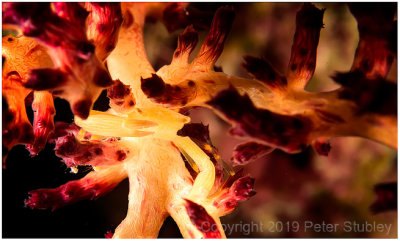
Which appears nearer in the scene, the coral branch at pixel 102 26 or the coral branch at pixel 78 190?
the coral branch at pixel 102 26

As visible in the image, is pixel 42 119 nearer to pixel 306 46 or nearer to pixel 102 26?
pixel 102 26

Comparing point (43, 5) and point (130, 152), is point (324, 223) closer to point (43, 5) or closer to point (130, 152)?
point (130, 152)

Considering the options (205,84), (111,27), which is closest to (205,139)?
(205,84)

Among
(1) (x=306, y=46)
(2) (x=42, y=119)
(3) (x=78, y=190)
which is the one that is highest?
(1) (x=306, y=46)

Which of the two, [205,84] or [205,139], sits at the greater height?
[205,84]

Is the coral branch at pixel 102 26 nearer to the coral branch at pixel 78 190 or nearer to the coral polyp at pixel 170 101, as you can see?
the coral polyp at pixel 170 101

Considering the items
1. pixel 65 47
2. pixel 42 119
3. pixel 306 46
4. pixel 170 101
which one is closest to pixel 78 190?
pixel 42 119

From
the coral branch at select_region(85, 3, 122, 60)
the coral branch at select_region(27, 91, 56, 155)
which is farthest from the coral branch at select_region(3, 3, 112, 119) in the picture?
the coral branch at select_region(27, 91, 56, 155)

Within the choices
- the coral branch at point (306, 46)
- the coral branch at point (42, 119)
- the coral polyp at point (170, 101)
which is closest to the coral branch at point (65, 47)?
the coral polyp at point (170, 101)

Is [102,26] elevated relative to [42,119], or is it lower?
elevated

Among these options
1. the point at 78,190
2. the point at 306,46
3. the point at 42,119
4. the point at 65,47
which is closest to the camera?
the point at 65,47

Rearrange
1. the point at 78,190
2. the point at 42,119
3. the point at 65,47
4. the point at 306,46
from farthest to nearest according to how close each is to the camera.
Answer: the point at 78,190 → the point at 42,119 → the point at 306,46 → the point at 65,47
